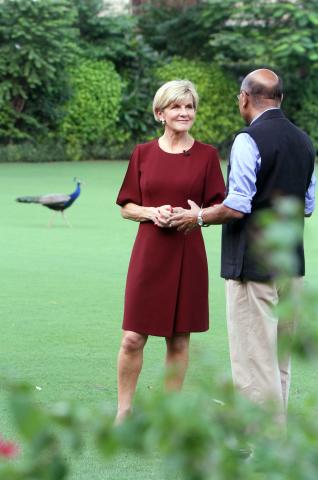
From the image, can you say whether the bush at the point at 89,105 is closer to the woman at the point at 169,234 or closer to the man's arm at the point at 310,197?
the woman at the point at 169,234

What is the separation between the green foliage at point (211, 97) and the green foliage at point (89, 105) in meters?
2.00

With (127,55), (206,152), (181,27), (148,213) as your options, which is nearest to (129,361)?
(148,213)

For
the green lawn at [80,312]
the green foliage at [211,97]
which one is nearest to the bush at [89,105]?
Answer: the green foliage at [211,97]

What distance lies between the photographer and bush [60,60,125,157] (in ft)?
108

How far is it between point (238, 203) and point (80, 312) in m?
5.47

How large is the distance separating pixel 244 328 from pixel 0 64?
26173mm

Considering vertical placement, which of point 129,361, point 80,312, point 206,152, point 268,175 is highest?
point 268,175

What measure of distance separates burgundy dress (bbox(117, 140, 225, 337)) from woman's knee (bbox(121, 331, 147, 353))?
47 millimetres

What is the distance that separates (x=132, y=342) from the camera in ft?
20.4

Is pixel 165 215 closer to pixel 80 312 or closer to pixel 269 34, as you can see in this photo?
pixel 80 312

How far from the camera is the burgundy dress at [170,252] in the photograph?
20.0ft

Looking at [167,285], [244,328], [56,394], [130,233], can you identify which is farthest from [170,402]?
[130,233]

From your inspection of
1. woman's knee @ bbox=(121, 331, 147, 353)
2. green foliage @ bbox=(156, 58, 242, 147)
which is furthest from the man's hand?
green foliage @ bbox=(156, 58, 242, 147)

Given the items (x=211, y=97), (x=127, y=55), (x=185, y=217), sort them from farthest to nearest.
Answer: (x=211, y=97) < (x=127, y=55) < (x=185, y=217)
